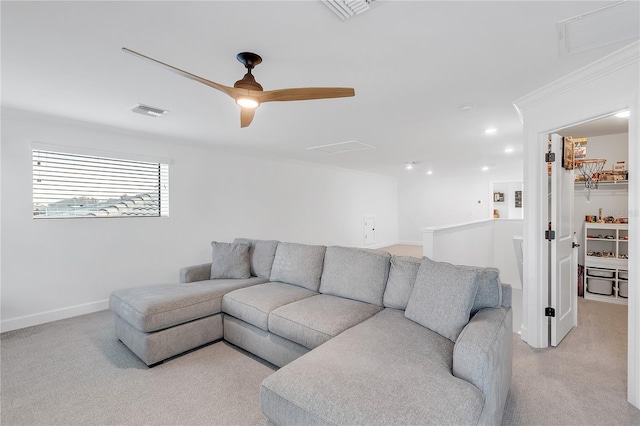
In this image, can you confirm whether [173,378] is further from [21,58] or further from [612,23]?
[612,23]

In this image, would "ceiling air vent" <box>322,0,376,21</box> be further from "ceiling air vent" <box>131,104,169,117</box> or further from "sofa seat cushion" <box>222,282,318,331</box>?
"ceiling air vent" <box>131,104,169,117</box>

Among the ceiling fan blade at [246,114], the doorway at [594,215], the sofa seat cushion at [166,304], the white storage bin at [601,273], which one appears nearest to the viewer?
the ceiling fan blade at [246,114]

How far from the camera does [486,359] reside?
4.58 ft

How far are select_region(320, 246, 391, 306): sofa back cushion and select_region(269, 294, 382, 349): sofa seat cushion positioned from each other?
3.5 inches

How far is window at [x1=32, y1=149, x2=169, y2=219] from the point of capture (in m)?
3.41

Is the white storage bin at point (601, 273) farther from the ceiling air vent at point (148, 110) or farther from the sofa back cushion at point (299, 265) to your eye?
the ceiling air vent at point (148, 110)

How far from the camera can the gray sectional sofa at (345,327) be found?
1284 millimetres

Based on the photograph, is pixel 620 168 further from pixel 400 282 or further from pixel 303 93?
pixel 303 93

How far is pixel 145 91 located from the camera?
2627 millimetres

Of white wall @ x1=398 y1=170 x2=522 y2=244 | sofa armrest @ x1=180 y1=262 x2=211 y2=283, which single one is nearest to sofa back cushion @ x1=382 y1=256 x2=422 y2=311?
sofa armrest @ x1=180 y1=262 x2=211 y2=283

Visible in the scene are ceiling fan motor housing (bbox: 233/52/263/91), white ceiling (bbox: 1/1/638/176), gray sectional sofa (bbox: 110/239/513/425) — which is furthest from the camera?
ceiling fan motor housing (bbox: 233/52/263/91)

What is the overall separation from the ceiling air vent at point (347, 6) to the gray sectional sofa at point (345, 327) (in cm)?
164

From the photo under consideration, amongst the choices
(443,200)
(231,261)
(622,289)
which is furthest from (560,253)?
(443,200)

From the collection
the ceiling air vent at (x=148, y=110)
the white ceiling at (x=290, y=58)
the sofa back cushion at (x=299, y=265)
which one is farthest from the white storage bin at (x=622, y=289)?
the ceiling air vent at (x=148, y=110)
